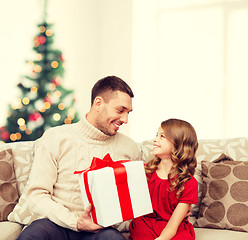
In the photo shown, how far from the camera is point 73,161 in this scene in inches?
67.9

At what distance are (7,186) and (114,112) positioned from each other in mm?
765

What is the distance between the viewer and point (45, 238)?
142cm

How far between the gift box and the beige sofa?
51 cm

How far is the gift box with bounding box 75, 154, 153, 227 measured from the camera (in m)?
1.33

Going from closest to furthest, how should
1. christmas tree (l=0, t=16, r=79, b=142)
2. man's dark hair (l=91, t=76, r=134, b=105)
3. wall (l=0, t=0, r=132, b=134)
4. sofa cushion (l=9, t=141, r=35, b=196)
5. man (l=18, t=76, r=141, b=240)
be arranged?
1. man (l=18, t=76, r=141, b=240)
2. man's dark hair (l=91, t=76, r=134, b=105)
3. sofa cushion (l=9, t=141, r=35, b=196)
4. christmas tree (l=0, t=16, r=79, b=142)
5. wall (l=0, t=0, r=132, b=134)

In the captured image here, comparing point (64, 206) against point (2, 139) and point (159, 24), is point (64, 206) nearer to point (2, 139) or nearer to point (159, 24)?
point (2, 139)

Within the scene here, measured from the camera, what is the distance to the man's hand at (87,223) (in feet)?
4.54

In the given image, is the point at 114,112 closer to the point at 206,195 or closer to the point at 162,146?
the point at 162,146

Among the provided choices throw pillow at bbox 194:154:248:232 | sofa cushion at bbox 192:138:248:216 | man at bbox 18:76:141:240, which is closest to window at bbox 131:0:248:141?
sofa cushion at bbox 192:138:248:216

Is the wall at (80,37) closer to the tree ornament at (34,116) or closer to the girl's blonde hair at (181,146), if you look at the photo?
the tree ornament at (34,116)

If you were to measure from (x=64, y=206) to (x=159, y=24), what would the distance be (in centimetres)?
312

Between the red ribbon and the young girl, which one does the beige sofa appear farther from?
the red ribbon

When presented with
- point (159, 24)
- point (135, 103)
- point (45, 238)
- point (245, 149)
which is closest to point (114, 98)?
point (45, 238)

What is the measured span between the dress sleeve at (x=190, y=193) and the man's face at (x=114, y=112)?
0.48 m
